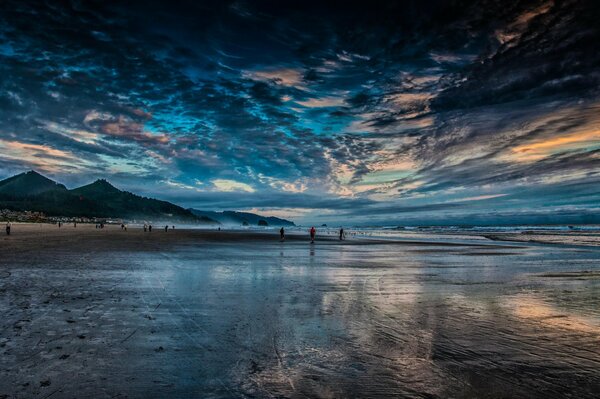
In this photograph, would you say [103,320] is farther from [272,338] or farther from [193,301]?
[272,338]

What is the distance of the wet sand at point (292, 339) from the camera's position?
513 centimetres

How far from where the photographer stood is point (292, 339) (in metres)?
7.30

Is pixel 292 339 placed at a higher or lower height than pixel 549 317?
lower

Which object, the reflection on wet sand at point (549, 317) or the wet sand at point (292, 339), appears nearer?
the wet sand at point (292, 339)

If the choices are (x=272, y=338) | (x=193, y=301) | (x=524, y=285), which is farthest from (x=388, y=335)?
(x=524, y=285)

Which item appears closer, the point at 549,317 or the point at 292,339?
the point at 292,339

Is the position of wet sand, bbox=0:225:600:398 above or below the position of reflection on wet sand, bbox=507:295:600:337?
below

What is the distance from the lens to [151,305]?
10234mm

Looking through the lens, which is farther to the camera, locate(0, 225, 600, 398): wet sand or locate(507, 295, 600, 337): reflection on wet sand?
locate(507, 295, 600, 337): reflection on wet sand

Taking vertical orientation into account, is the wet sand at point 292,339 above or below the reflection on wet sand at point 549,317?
below

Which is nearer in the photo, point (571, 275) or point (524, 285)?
point (524, 285)

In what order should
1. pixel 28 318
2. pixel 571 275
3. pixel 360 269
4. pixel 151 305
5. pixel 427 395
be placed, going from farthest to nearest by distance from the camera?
pixel 360 269
pixel 571 275
pixel 151 305
pixel 28 318
pixel 427 395

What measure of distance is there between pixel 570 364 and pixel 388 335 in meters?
3.05

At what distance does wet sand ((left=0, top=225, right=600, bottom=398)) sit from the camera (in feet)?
16.8
